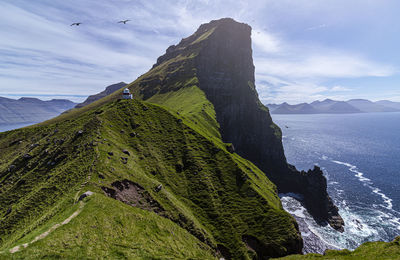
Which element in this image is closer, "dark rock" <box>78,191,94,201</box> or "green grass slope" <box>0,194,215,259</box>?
"green grass slope" <box>0,194,215,259</box>

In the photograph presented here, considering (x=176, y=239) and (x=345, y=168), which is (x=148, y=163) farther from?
(x=345, y=168)

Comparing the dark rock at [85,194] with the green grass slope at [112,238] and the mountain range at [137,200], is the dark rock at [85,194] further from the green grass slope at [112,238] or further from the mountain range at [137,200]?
the green grass slope at [112,238]

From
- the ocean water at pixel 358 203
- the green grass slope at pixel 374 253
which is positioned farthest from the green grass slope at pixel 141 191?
the ocean water at pixel 358 203

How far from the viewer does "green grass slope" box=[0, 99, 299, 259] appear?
3288 cm

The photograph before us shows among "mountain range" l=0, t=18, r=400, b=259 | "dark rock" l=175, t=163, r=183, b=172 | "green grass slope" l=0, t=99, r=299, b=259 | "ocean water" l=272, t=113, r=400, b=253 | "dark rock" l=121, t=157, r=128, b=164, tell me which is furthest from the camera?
"ocean water" l=272, t=113, r=400, b=253

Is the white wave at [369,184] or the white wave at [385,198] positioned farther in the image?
the white wave at [369,184]

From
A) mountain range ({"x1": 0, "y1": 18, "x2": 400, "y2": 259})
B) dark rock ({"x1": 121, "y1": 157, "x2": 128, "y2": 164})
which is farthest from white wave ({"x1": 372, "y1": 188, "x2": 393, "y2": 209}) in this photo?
dark rock ({"x1": 121, "y1": 157, "x2": 128, "y2": 164})

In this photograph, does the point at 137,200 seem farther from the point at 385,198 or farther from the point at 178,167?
the point at 385,198

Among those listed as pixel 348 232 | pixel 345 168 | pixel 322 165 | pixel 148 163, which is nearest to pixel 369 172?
pixel 345 168

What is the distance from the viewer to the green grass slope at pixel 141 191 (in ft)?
108

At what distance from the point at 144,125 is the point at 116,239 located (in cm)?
5495

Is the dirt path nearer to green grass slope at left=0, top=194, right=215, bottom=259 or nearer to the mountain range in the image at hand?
the mountain range

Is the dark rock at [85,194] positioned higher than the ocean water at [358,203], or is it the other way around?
the dark rock at [85,194]

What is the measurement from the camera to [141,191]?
4791cm
